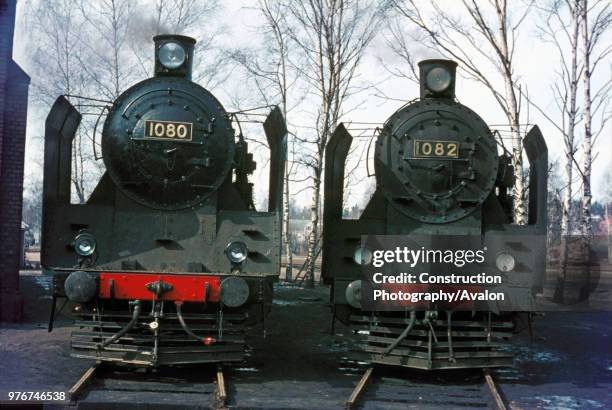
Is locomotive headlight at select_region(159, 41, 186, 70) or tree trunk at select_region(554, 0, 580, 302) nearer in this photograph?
locomotive headlight at select_region(159, 41, 186, 70)

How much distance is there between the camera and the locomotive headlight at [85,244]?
6.55 m

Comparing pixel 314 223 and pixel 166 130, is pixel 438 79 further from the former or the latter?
pixel 314 223

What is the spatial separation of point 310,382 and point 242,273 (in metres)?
1.36

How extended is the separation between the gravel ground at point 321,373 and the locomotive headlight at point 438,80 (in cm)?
281

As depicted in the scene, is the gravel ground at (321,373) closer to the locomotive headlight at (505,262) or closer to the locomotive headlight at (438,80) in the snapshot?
the locomotive headlight at (505,262)

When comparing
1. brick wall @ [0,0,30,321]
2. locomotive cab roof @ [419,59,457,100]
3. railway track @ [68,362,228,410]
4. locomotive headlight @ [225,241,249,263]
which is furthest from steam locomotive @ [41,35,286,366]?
brick wall @ [0,0,30,321]

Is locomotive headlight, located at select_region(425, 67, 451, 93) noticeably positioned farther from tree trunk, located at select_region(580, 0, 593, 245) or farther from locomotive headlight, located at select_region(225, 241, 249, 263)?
tree trunk, located at select_region(580, 0, 593, 245)

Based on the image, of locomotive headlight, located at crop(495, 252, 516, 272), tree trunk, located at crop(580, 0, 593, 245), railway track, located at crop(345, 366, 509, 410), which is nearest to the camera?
railway track, located at crop(345, 366, 509, 410)

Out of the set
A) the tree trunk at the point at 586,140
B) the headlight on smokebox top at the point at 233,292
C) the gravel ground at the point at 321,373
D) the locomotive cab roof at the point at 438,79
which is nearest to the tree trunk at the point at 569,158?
the tree trunk at the point at 586,140

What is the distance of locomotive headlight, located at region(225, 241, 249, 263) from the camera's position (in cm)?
659

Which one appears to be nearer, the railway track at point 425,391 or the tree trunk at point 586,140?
the railway track at point 425,391

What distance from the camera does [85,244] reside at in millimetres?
6598

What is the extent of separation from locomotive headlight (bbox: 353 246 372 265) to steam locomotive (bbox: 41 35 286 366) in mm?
938

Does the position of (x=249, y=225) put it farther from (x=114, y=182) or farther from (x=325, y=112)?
(x=325, y=112)
